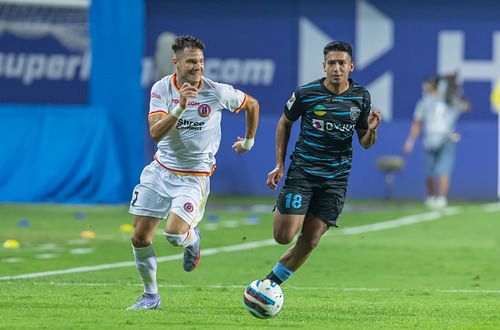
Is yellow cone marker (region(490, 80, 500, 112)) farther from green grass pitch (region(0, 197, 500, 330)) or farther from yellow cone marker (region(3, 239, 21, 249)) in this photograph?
yellow cone marker (region(3, 239, 21, 249))

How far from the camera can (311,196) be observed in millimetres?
11609

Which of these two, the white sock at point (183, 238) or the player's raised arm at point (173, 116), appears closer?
the player's raised arm at point (173, 116)

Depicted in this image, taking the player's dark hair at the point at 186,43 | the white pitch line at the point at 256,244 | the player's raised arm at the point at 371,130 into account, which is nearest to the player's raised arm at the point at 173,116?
the player's dark hair at the point at 186,43

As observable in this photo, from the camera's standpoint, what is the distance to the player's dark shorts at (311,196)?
11.5 metres

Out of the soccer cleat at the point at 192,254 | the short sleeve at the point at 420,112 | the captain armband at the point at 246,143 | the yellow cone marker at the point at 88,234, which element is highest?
the captain armband at the point at 246,143

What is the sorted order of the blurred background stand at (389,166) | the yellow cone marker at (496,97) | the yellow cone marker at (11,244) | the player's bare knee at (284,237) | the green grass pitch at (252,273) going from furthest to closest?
1. the yellow cone marker at (496,97)
2. the blurred background stand at (389,166)
3. the yellow cone marker at (11,244)
4. the player's bare knee at (284,237)
5. the green grass pitch at (252,273)

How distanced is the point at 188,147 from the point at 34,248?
6654 mm

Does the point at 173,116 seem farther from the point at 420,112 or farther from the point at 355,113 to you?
the point at 420,112

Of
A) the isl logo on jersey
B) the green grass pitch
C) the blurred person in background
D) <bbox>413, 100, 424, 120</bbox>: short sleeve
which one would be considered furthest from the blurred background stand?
the isl logo on jersey

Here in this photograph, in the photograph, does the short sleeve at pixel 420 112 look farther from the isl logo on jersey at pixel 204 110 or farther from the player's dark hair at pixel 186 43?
the player's dark hair at pixel 186 43

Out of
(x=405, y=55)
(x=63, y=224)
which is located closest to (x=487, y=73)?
(x=405, y=55)

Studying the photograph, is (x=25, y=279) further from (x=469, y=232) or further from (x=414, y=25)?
(x=414, y=25)

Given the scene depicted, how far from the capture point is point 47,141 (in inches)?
1014

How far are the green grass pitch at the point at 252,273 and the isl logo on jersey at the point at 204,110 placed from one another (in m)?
1.64
